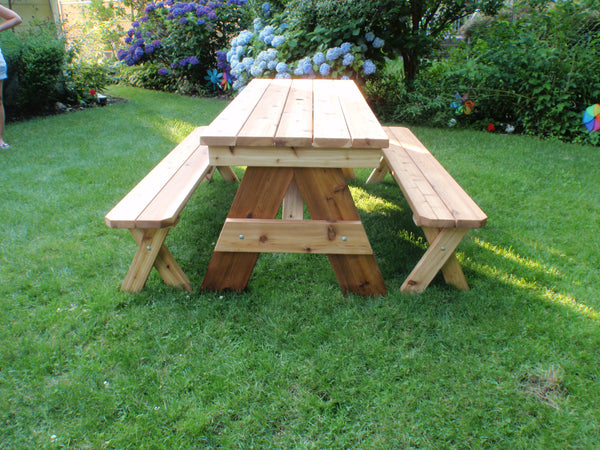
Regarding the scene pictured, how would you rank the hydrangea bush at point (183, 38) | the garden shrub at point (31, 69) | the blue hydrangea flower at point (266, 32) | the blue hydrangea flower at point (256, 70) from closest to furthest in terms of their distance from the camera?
the garden shrub at point (31, 69)
the blue hydrangea flower at point (256, 70)
the blue hydrangea flower at point (266, 32)
the hydrangea bush at point (183, 38)

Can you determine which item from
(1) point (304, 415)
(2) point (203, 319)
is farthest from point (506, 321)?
(2) point (203, 319)

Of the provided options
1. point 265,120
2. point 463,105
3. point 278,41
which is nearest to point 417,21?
point 463,105

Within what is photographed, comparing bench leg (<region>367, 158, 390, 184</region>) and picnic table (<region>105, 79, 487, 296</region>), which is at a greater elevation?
picnic table (<region>105, 79, 487, 296</region>)

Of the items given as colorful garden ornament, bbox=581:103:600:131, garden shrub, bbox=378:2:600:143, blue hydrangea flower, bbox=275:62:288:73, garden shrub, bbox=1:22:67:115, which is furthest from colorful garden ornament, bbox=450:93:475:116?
garden shrub, bbox=1:22:67:115

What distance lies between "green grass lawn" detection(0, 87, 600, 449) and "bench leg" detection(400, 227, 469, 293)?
0.22 ft

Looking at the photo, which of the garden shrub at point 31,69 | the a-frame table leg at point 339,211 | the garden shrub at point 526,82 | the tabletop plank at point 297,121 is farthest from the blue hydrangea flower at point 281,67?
the a-frame table leg at point 339,211

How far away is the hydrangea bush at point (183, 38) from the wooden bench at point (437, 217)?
5817mm

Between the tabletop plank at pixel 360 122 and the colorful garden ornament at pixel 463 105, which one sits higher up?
the tabletop plank at pixel 360 122

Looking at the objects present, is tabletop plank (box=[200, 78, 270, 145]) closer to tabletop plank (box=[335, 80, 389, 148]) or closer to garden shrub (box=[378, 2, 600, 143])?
tabletop plank (box=[335, 80, 389, 148])

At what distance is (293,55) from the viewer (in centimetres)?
598

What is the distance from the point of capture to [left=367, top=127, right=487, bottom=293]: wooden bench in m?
2.16

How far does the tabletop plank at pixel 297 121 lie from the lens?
77.4 inches

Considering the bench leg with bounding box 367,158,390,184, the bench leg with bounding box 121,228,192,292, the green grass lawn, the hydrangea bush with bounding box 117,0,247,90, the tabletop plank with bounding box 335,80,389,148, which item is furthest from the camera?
the hydrangea bush with bounding box 117,0,247,90

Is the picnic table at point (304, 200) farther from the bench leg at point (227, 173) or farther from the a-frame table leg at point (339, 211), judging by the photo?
the bench leg at point (227, 173)
